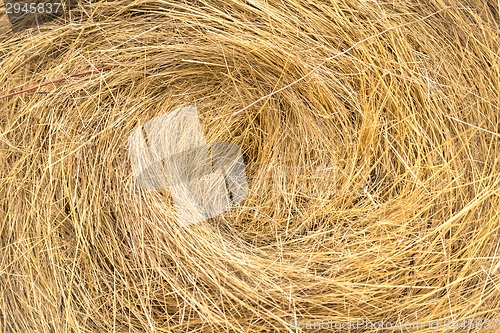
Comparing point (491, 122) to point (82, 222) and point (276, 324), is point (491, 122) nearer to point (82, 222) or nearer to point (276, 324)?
point (276, 324)

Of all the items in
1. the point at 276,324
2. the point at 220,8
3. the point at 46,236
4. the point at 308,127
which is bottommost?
the point at 276,324

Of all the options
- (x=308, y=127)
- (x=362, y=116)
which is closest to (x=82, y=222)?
(x=308, y=127)

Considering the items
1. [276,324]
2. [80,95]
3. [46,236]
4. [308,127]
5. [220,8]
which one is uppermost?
[220,8]

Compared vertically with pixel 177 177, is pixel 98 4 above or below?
above

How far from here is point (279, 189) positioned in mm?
1189

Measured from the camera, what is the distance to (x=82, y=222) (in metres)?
1.10

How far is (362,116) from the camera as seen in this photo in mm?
1123

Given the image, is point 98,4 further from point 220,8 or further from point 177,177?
point 177,177

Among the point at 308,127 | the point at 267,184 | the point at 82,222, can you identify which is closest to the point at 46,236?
the point at 82,222

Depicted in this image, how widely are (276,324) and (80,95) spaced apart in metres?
0.72

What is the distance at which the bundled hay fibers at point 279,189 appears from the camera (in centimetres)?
107

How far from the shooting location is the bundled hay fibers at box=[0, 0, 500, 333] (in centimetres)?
107

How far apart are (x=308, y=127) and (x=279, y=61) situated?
0.59 ft

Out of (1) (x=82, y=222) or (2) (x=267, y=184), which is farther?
(2) (x=267, y=184)
